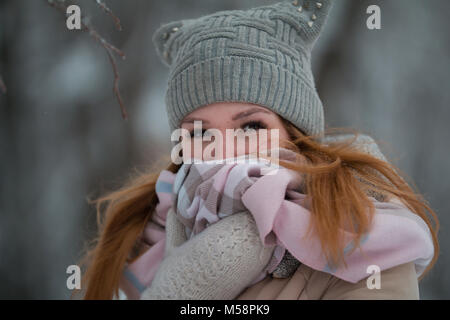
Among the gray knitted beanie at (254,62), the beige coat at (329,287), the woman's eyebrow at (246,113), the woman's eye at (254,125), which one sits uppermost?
the gray knitted beanie at (254,62)

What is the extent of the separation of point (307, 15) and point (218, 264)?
0.85 m

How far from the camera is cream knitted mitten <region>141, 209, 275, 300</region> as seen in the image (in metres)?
0.86

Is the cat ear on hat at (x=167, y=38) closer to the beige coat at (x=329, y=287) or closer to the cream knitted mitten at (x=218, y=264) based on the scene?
the cream knitted mitten at (x=218, y=264)

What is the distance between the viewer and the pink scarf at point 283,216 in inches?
32.3

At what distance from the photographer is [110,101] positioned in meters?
2.54

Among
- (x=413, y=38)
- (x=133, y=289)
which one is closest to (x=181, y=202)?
(x=133, y=289)

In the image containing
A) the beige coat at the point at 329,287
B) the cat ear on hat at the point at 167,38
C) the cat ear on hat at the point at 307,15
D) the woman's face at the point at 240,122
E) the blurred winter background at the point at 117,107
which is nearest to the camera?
the beige coat at the point at 329,287

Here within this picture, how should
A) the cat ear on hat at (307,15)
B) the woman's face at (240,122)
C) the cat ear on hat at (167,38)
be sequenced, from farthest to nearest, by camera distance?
the cat ear on hat at (167,38), the cat ear on hat at (307,15), the woman's face at (240,122)

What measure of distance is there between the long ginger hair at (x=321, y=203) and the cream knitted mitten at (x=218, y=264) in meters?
0.14

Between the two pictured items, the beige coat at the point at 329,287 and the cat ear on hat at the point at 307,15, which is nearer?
the beige coat at the point at 329,287

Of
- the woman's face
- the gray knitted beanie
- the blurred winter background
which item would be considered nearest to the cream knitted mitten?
the woman's face

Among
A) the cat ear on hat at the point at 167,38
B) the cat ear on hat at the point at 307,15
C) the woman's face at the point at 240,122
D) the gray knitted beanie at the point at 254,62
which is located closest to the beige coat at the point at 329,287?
the woman's face at the point at 240,122

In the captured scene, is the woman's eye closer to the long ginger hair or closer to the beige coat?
the long ginger hair
